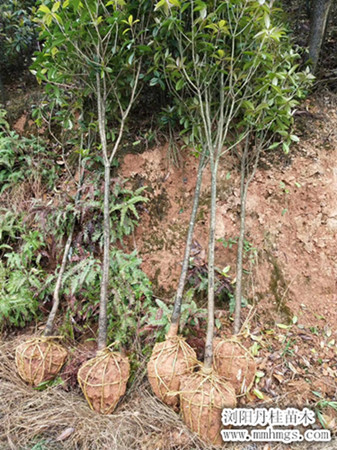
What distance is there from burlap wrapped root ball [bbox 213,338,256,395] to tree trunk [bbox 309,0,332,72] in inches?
145

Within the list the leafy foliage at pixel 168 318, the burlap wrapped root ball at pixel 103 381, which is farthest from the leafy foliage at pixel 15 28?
the burlap wrapped root ball at pixel 103 381

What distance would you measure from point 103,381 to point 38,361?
0.69 metres

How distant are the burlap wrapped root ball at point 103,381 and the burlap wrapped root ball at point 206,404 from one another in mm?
540

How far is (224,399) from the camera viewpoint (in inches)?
79.8

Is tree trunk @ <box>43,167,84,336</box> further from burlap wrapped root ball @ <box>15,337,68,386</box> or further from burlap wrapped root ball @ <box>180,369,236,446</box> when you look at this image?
burlap wrapped root ball @ <box>180,369,236,446</box>

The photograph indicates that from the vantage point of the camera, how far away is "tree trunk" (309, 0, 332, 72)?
146 inches

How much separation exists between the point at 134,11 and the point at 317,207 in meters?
2.97

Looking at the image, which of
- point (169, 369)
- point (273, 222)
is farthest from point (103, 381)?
point (273, 222)

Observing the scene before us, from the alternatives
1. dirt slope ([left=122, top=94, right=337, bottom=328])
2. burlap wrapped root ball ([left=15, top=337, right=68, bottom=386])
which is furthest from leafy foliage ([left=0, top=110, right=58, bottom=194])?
burlap wrapped root ball ([left=15, top=337, right=68, bottom=386])

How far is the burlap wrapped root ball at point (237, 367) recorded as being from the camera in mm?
2316

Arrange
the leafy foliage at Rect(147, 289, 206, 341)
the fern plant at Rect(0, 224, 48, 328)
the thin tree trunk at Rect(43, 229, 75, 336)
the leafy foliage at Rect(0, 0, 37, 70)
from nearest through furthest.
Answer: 1. the leafy foliage at Rect(147, 289, 206, 341)
2. the thin tree trunk at Rect(43, 229, 75, 336)
3. the fern plant at Rect(0, 224, 48, 328)
4. the leafy foliage at Rect(0, 0, 37, 70)

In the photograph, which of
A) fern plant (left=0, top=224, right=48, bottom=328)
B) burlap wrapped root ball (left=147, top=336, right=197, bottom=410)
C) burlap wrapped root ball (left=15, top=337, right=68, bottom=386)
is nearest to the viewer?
burlap wrapped root ball (left=147, top=336, right=197, bottom=410)

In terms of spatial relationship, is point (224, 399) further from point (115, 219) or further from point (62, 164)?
point (62, 164)

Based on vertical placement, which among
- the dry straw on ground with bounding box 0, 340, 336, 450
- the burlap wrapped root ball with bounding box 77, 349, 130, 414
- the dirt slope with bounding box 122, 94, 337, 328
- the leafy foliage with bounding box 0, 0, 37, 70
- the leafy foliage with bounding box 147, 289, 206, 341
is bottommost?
the dry straw on ground with bounding box 0, 340, 336, 450
